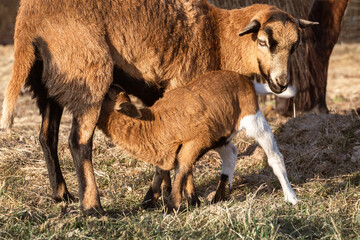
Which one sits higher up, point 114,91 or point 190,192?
point 114,91

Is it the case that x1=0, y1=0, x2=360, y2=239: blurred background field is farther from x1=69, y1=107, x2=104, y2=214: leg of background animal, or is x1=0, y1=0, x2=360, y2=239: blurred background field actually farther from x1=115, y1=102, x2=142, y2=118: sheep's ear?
x1=115, y1=102, x2=142, y2=118: sheep's ear

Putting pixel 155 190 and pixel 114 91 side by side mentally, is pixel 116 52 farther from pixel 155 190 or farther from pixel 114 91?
pixel 155 190

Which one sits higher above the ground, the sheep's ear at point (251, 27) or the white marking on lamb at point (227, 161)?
the sheep's ear at point (251, 27)

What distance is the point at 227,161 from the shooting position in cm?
529

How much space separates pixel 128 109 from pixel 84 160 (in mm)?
674

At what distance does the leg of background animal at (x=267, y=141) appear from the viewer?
4.86 metres

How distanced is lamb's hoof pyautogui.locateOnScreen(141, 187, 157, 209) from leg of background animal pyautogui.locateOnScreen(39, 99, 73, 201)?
849 millimetres

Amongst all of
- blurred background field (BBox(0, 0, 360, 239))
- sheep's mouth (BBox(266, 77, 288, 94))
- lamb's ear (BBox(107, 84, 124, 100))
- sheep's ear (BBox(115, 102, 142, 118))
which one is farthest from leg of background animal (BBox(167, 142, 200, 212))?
sheep's mouth (BBox(266, 77, 288, 94))

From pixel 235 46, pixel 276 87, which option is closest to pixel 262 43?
pixel 235 46

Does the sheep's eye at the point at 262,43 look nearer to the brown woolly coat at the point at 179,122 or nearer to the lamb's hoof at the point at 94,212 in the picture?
the brown woolly coat at the point at 179,122

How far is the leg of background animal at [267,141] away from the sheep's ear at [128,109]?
1133mm

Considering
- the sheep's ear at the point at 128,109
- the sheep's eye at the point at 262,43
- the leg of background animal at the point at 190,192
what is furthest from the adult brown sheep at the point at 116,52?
the leg of background animal at the point at 190,192

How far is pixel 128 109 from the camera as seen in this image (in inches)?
173

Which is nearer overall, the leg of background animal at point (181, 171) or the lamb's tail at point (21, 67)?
the lamb's tail at point (21, 67)
